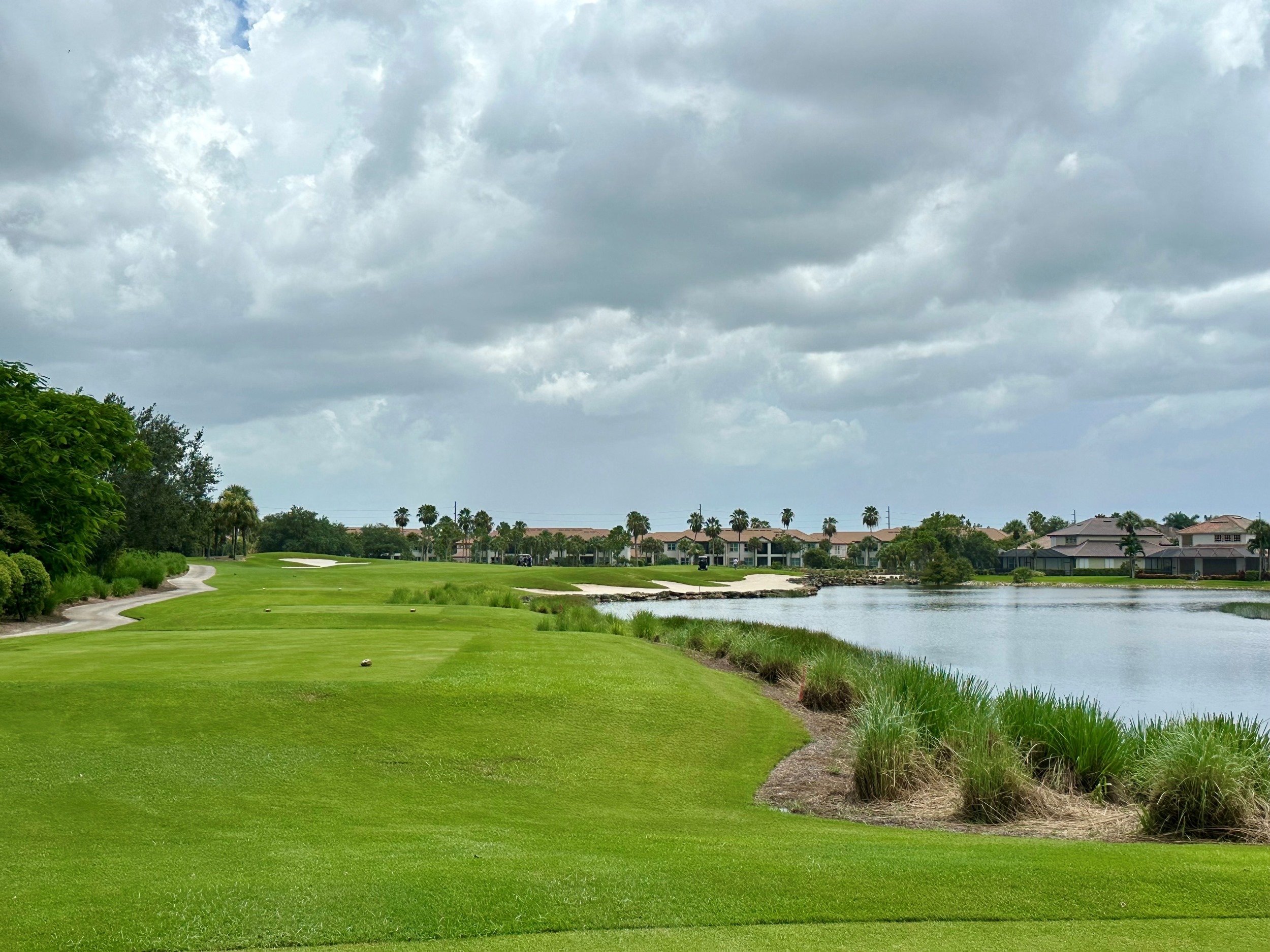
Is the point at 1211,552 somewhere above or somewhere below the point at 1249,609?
above

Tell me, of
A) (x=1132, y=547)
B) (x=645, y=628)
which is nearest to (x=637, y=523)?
(x=1132, y=547)

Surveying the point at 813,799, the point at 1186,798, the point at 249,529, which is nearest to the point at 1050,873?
the point at 1186,798

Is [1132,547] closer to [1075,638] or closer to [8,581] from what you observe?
[1075,638]

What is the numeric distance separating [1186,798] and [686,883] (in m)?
5.88

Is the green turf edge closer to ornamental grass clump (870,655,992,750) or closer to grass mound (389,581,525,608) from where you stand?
ornamental grass clump (870,655,992,750)

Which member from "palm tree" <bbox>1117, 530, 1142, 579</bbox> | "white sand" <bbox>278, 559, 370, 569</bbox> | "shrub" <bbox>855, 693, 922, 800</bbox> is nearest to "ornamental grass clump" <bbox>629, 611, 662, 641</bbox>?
"shrub" <bbox>855, 693, 922, 800</bbox>

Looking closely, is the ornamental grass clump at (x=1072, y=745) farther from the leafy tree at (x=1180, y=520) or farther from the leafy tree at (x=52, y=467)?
the leafy tree at (x=1180, y=520)

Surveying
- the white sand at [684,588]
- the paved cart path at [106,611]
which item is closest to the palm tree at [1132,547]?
the white sand at [684,588]

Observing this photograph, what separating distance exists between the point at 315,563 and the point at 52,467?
53.0 m

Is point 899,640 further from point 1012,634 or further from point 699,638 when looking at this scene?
point 699,638

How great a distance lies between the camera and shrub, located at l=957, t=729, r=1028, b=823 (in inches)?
420

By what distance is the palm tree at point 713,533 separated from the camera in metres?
165

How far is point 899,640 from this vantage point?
131ft

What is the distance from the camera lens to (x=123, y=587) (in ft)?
143
